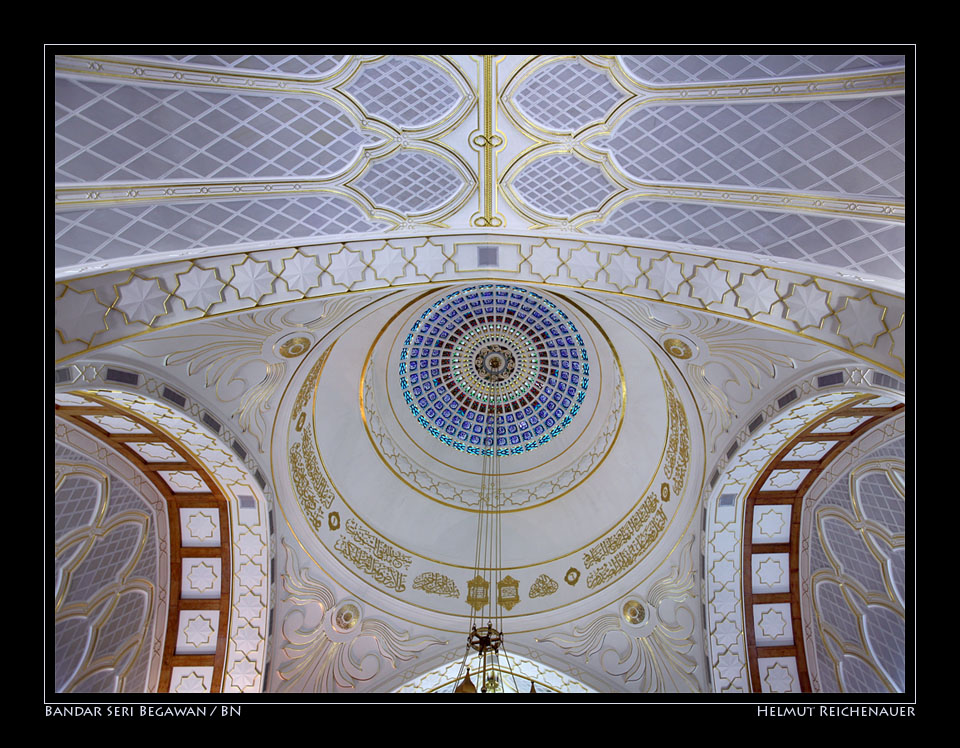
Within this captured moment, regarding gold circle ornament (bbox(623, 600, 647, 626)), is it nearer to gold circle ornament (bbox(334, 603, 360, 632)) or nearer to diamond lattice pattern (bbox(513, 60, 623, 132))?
gold circle ornament (bbox(334, 603, 360, 632))

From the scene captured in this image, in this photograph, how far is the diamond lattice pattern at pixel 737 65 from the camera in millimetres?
3490

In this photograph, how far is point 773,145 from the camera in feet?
13.4

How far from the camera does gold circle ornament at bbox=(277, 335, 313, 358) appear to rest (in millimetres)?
7113

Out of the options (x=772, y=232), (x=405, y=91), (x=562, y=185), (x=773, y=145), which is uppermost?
(x=405, y=91)

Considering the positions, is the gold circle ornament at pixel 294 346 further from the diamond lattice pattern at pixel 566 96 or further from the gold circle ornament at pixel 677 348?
the gold circle ornament at pixel 677 348

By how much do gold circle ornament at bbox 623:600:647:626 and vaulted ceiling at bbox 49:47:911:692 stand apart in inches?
1.9

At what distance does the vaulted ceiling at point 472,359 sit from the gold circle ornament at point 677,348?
0.13 feet

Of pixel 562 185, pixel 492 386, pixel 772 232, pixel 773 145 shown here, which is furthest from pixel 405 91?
pixel 492 386

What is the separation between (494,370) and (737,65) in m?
6.89

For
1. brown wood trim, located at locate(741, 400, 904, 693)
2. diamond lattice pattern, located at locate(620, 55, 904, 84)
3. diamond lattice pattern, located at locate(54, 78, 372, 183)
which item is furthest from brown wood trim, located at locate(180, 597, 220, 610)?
diamond lattice pattern, located at locate(620, 55, 904, 84)

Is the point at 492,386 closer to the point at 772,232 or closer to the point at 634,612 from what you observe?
the point at 634,612

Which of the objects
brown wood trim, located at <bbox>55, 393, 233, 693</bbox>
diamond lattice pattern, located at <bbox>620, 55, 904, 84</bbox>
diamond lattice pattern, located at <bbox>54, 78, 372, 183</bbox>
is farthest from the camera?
brown wood trim, located at <bbox>55, 393, 233, 693</bbox>
